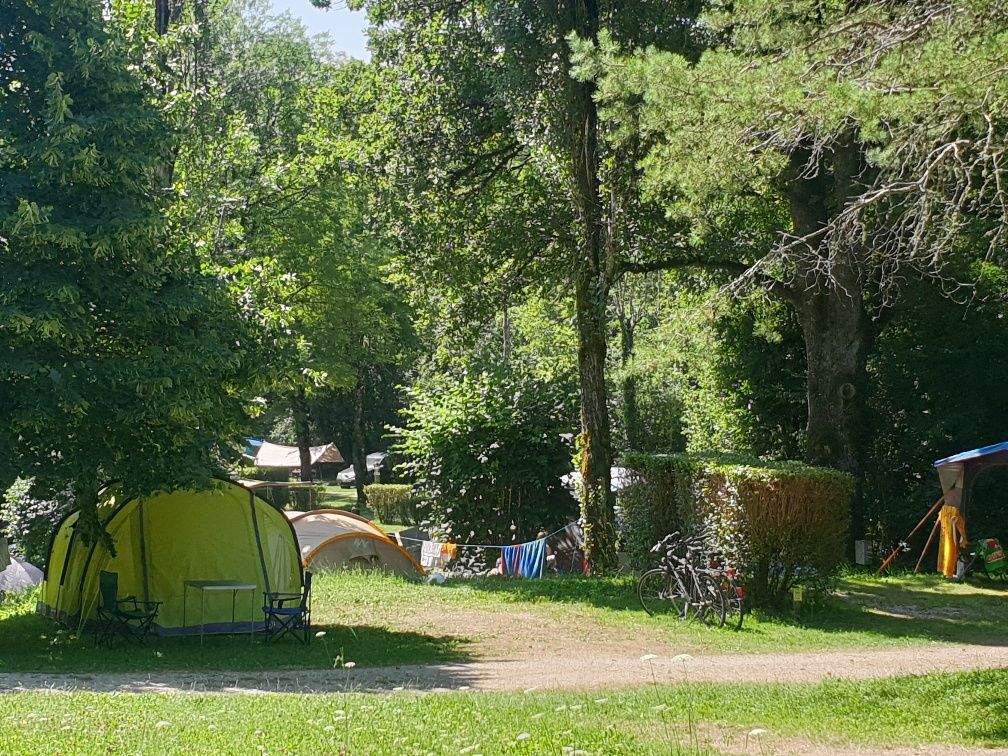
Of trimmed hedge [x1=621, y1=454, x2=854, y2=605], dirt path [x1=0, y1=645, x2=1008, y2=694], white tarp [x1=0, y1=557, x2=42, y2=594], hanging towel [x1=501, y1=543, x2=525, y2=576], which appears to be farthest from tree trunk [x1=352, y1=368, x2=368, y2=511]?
dirt path [x1=0, y1=645, x2=1008, y2=694]

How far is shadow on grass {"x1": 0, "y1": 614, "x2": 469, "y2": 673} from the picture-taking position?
11461 mm

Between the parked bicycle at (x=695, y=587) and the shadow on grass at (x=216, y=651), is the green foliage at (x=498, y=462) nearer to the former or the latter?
the parked bicycle at (x=695, y=587)

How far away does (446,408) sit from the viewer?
2236cm

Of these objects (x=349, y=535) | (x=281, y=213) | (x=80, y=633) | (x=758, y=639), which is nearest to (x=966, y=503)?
(x=758, y=639)

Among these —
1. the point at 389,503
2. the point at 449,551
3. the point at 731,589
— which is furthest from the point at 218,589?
the point at 389,503

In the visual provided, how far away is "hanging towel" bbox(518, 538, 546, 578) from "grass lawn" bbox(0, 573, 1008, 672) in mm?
1849

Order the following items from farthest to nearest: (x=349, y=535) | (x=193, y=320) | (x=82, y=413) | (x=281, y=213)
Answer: (x=281, y=213)
(x=349, y=535)
(x=193, y=320)
(x=82, y=413)

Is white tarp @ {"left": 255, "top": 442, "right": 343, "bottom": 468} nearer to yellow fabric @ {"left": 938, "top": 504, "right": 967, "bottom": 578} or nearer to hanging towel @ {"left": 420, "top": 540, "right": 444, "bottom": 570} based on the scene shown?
hanging towel @ {"left": 420, "top": 540, "right": 444, "bottom": 570}

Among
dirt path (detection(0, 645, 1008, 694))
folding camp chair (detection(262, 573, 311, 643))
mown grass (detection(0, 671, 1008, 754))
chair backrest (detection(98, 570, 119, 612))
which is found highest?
chair backrest (detection(98, 570, 119, 612))

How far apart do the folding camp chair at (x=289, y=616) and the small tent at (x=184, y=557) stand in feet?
1.55

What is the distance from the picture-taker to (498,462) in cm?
2147

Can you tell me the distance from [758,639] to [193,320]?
24.8ft

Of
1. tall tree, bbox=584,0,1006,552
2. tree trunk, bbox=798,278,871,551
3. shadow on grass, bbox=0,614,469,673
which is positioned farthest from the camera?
tree trunk, bbox=798,278,871,551

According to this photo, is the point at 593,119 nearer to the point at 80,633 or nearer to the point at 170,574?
the point at 170,574
